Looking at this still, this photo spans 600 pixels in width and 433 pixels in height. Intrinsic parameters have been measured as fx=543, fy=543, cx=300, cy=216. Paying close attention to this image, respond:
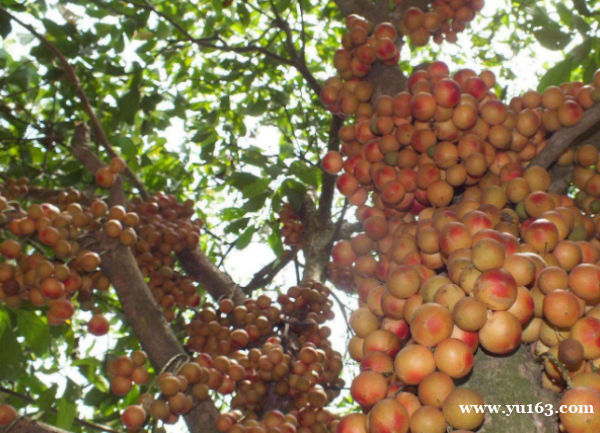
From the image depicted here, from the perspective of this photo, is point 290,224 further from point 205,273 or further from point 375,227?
point 375,227

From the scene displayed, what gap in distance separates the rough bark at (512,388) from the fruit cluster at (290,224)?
2.24 metres

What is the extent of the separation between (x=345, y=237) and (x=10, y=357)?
6.56 feet

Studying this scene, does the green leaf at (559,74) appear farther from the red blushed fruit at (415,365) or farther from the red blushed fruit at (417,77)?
the red blushed fruit at (415,365)

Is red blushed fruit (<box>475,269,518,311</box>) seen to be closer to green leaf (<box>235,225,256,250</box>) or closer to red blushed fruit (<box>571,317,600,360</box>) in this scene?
red blushed fruit (<box>571,317,600,360</box>)

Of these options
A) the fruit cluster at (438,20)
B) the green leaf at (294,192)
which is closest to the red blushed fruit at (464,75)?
the fruit cluster at (438,20)

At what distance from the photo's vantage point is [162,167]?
4.20 metres

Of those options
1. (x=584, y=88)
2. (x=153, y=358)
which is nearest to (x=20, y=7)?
(x=153, y=358)

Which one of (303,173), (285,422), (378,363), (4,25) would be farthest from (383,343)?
(4,25)

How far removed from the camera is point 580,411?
3.24 feet

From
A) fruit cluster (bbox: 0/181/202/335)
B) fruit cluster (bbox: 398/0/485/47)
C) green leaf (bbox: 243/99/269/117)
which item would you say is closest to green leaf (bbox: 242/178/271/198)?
fruit cluster (bbox: 0/181/202/335)

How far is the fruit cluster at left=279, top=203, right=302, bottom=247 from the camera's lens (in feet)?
11.1

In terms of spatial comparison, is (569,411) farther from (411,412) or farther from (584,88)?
(584,88)

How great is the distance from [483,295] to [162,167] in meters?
3.46

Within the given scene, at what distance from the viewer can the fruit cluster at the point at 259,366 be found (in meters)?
2.18
